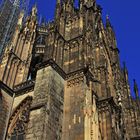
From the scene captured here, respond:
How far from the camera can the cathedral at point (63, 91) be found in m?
11.7

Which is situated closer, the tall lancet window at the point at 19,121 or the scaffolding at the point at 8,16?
the tall lancet window at the point at 19,121

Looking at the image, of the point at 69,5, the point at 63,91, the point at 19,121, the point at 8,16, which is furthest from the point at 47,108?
the point at 8,16

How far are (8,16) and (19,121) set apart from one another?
22595mm

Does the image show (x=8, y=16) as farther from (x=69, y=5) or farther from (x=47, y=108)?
(x=47, y=108)

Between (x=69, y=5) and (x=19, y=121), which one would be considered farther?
(x=69, y=5)

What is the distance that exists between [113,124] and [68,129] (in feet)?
10.2

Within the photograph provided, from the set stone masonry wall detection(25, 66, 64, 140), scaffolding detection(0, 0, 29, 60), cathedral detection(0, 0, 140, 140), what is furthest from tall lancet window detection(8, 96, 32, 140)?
scaffolding detection(0, 0, 29, 60)

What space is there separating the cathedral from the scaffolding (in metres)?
7.58

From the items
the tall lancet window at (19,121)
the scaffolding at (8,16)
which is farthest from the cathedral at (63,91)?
the scaffolding at (8,16)

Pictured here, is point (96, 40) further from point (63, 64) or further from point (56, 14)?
point (63, 64)

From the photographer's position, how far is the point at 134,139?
1919 centimetres

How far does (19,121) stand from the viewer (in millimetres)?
13922

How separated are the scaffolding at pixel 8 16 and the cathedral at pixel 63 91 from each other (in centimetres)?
758

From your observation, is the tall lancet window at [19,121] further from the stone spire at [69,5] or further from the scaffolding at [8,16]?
the scaffolding at [8,16]
